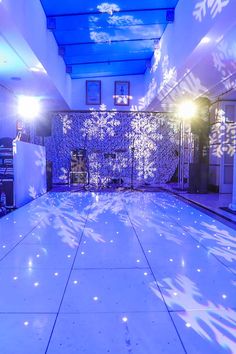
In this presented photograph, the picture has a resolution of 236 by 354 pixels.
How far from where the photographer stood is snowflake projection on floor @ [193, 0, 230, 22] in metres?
3.66

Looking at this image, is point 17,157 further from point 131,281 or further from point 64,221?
point 131,281

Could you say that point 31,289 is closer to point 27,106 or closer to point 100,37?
point 100,37

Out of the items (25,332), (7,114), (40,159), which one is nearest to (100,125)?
(40,159)

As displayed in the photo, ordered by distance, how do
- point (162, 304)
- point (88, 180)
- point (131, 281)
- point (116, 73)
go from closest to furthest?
point (162, 304)
point (131, 281)
point (88, 180)
point (116, 73)

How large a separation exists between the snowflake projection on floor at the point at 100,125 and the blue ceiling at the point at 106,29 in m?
1.56

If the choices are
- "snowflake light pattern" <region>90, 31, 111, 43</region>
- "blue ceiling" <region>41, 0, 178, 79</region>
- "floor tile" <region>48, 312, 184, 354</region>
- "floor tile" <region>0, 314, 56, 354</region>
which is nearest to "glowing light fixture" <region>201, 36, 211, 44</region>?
"blue ceiling" <region>41, 0, 178, 79</region>

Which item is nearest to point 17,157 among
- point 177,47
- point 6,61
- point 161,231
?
point 6,61

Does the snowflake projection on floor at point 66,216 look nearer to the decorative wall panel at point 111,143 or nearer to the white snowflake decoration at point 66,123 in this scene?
the decorative wall panel at point 111,143

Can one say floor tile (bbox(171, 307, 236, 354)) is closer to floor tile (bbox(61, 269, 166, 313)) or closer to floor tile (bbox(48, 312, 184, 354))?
floor tile (bbox(48, 312, 184, 354))

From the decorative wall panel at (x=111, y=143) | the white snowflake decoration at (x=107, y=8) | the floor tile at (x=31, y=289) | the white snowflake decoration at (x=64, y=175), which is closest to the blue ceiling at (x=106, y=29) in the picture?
the white snowflake decoration at (x=107, y=8)

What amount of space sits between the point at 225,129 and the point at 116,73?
4.26 meters

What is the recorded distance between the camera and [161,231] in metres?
4.00

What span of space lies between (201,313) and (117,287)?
61cm

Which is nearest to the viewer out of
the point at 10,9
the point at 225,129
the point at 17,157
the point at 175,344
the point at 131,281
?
the point at 175,344
